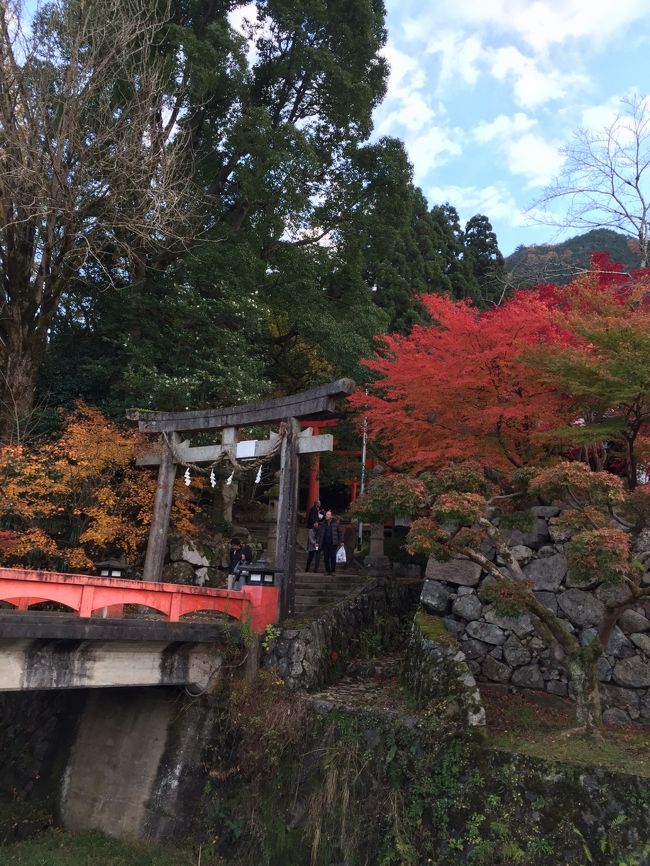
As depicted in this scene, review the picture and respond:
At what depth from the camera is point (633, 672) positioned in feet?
30.7

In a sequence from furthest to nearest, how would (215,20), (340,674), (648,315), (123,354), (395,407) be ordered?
(215,20) → (123,354) → (395,407) → (340,674) → (648,315)

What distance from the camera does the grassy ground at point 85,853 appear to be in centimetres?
863

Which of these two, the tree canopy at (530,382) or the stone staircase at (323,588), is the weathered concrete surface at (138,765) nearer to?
the stone staircase at (323,588)

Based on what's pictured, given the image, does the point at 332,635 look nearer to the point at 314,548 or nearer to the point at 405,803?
the point at 314,548

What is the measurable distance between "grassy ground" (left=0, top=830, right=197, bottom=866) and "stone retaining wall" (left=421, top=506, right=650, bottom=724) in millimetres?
5388

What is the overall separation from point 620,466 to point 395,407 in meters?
6.07

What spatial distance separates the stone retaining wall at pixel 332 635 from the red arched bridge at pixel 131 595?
627 millimetres

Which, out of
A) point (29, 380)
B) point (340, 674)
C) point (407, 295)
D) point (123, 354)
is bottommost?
point (340, 674)

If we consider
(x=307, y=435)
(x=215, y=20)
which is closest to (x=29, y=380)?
(x=307, y=435)

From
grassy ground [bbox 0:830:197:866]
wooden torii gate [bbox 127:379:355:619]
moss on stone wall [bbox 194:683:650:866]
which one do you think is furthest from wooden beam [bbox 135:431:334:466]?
grassy ground [bbox 0:830:197:866]

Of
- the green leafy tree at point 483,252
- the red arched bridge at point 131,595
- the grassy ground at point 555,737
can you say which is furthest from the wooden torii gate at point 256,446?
the green leafy tree at point 483,252

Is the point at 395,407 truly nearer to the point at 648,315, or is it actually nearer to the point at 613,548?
the point at 648,315

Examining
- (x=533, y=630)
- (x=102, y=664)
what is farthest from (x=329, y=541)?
(x=102, y=664)

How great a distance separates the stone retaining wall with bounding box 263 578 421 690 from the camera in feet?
33.7
